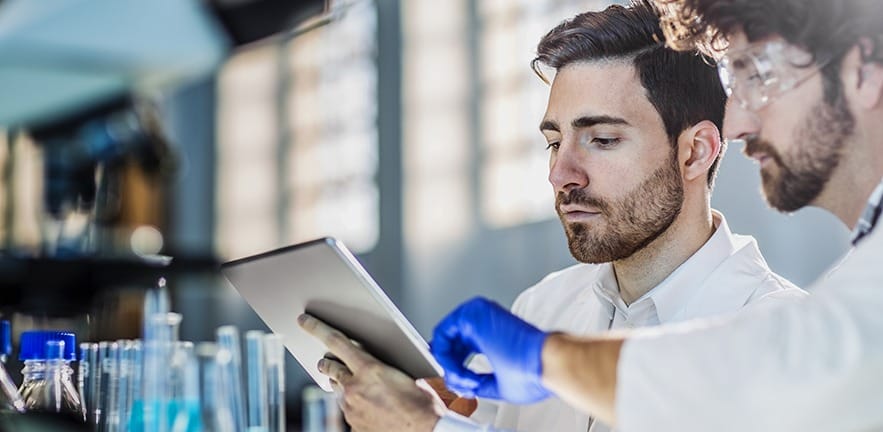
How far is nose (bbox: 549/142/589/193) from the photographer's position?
1.71m

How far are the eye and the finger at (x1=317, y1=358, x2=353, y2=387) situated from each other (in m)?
0.57

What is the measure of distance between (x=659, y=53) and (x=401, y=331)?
0.73 metres

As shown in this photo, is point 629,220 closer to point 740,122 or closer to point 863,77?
point 740,122

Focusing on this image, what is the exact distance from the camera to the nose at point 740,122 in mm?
1242

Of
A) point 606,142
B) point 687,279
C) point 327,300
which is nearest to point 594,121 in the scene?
point 606,142

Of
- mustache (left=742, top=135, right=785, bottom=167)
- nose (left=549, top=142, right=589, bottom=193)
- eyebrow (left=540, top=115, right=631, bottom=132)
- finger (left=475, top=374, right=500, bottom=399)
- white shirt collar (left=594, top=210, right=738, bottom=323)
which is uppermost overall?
eyebrow (left=540, top=115, right=631, bottom=132)

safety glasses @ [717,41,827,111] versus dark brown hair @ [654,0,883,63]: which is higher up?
dark brown hair @ [654,0,883,63]

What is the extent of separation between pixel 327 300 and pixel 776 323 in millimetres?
604

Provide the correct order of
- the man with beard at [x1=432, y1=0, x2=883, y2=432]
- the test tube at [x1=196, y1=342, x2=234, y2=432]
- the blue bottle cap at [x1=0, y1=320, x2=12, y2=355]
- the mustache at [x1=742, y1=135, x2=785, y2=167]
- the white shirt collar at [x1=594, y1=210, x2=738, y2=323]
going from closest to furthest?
1. the man with beard at [x1=432, y1=0, x2=883, y2=432]
2. the test tube at [x1=196, y1=342, x2=234, y2=432]
3. the mustache at [x1=742, y1=135, x2=785, y2=167]
4. the blue bottle cap at [x1=0, y1=320, x2=12, y2=355]
5. the white shirt collar at [x1=594, y1=210, x2=738, y2=323]

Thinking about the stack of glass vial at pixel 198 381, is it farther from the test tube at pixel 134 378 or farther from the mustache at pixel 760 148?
the mustache at pixel 760 148

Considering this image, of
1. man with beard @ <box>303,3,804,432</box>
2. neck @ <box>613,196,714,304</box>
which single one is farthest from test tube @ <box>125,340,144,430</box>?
neck @ <box>613,196,714,304</box>

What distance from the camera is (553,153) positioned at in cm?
183

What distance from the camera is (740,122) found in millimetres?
1256

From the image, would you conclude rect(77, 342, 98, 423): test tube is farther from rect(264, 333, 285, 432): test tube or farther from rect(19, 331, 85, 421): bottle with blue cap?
rect(264, 333, 285, 432): test tube
